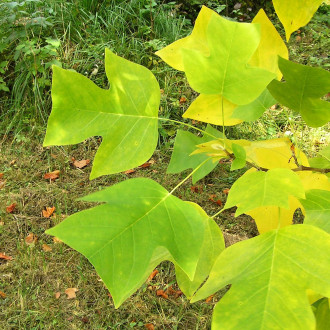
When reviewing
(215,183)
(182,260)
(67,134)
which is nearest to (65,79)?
(67,134)

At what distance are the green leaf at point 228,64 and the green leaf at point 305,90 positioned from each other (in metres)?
0.03

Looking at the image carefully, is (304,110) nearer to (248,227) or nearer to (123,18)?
(248,227)

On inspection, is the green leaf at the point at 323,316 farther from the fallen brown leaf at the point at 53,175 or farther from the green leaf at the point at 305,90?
the fallen brown leaf at the point at 53,175

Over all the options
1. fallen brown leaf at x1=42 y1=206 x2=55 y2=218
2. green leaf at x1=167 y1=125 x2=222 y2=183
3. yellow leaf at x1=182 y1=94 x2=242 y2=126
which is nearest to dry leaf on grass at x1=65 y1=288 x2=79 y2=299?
fallen brown leaf at x1=42 y1=206 x2=55 y2=218

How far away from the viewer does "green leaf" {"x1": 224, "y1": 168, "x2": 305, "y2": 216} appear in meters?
0.35

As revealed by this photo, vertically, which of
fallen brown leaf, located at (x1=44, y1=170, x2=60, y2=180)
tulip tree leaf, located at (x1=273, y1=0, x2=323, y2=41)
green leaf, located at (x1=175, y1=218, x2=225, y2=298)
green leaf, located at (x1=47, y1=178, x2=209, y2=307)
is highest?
tulip tree leaf, located at (x1=273, y1=0, x2=323, y2=41)

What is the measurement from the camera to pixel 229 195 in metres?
0.39

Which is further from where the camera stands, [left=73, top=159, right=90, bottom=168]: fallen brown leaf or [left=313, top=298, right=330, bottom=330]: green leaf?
[left=73, top=159, right=90, bottom=168]: fallen brown leaf

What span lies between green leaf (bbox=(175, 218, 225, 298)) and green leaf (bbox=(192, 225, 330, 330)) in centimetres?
7

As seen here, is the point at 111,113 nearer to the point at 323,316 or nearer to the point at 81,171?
the point at 323,316

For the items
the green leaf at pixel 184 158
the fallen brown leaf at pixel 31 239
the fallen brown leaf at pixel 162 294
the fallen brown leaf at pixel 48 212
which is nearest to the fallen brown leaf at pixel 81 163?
the fallen brown leaf at pixel 48 212

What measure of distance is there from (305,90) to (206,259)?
19 cm

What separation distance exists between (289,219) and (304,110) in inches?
4.9

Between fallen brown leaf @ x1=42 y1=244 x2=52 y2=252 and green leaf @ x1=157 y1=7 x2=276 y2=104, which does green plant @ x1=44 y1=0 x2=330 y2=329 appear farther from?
fallen brown leaf @ x1=42 y1=244 x2=52 y2=252
